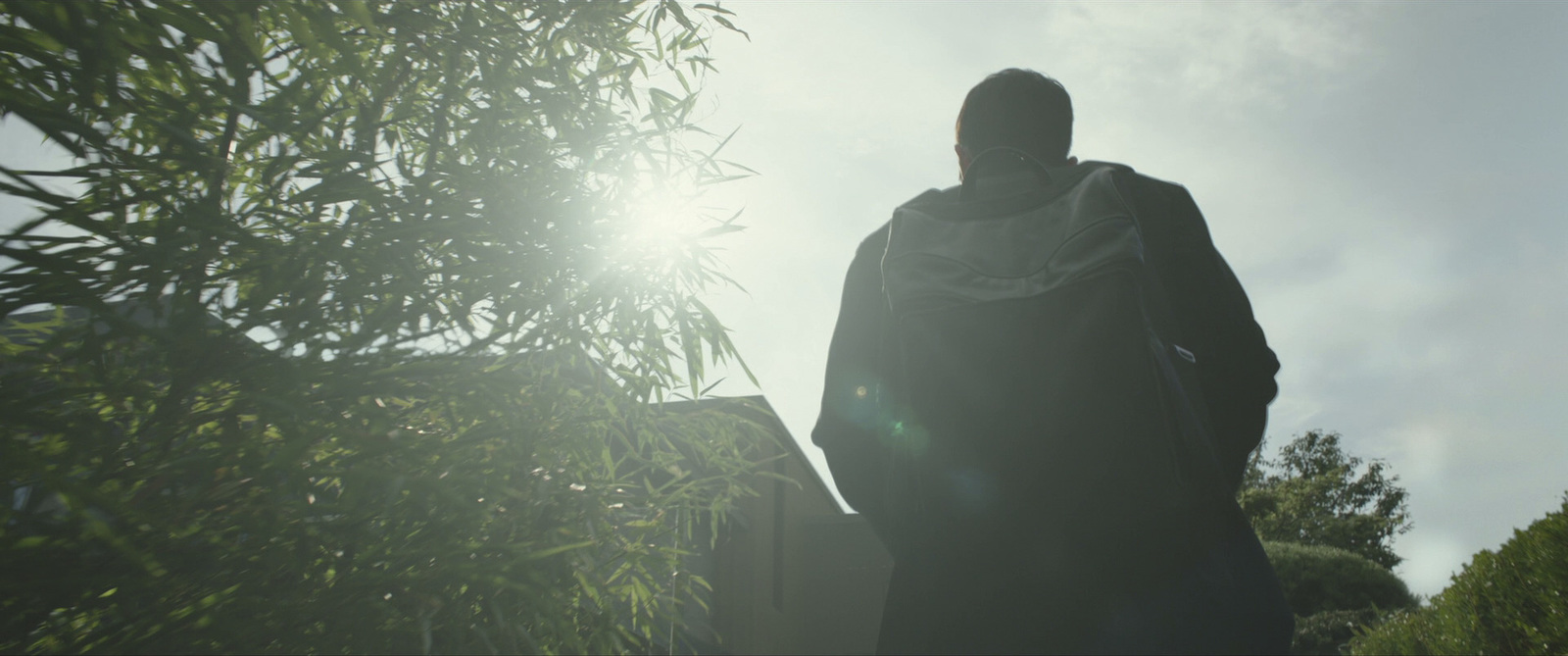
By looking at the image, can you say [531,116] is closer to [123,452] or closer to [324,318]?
[324,318]

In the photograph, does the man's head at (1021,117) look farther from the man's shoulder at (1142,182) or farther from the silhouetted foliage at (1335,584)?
the silhouetted foliage at (1335,584)

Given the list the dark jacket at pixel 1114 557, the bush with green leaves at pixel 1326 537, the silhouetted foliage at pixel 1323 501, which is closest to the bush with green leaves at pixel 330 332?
the dark jacket at pixel 1114 557

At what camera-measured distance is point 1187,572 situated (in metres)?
1.05

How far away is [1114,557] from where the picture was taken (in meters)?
1.05

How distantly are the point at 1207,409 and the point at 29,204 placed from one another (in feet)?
7.15

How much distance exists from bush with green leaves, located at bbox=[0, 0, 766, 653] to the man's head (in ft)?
3.87

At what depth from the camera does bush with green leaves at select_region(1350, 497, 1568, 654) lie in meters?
2.96

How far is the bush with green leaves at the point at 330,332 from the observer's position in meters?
1.45

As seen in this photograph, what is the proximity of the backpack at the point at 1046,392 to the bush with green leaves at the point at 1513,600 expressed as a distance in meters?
3.00

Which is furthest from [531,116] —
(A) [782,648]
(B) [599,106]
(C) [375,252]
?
(A) [782,648]

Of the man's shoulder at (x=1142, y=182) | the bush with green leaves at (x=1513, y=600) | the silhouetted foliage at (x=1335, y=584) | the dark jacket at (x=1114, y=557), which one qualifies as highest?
the man's shoulder at (x=1142, y=182)

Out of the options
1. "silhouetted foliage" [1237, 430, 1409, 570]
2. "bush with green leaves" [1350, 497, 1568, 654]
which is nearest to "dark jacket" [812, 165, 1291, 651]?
"bush with green leaves" [1350, 497, 1568, 654]

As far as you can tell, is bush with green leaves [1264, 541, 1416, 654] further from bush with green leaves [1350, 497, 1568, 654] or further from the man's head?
the man's head

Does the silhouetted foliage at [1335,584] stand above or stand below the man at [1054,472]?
below
